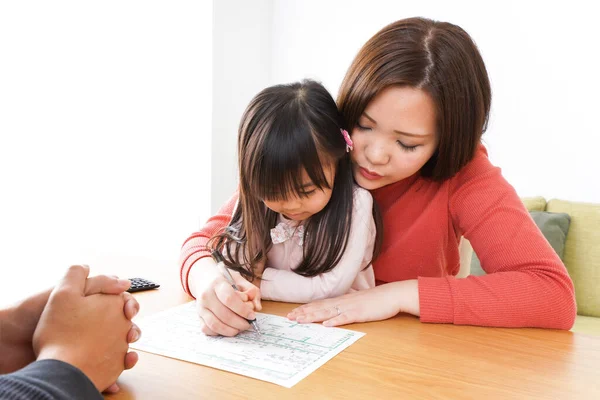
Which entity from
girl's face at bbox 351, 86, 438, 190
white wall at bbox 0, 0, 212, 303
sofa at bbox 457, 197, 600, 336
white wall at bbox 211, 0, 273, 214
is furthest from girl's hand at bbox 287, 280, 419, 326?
white wall at bbox 211, 0, 273, 214

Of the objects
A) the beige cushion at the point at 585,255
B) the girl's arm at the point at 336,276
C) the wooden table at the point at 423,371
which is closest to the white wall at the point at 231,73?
the beige cushion at the point at 585,255

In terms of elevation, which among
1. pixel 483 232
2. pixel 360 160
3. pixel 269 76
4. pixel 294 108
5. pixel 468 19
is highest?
pixel 468 19

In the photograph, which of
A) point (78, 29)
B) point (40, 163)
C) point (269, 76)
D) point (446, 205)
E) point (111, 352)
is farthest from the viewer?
point (269, 76)

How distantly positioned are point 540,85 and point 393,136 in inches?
80.5

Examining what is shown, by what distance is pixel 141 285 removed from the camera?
1253 millimetres

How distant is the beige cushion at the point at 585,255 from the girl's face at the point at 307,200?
1.89 meters

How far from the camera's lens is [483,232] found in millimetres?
1235

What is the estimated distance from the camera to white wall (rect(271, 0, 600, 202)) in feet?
9.29

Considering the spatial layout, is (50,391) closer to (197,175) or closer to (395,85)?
(395,85)

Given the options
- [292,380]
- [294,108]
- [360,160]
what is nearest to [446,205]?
[360,160]

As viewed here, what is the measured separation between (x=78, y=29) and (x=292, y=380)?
276 cm

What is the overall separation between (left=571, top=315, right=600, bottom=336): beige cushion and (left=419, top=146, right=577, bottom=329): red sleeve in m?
1.29

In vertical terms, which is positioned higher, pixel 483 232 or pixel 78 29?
pixel 78 29

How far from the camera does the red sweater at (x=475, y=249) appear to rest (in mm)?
1078
